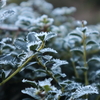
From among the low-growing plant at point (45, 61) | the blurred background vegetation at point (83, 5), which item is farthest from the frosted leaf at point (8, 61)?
the blurred background vegetation at point (83, 5)

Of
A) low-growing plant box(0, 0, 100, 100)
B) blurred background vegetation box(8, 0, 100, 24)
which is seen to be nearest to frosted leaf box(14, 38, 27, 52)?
low-growing plant box(0, 0, 100, 100)

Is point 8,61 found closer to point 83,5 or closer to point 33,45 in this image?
point 33,45

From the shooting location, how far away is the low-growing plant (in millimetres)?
595

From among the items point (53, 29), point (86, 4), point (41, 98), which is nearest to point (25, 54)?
point (41, 98)

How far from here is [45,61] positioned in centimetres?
68

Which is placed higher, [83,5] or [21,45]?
[83,5]

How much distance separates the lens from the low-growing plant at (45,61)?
0.60 metres

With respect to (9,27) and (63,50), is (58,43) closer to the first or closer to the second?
(63,50)

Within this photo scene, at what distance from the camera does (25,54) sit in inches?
24.5

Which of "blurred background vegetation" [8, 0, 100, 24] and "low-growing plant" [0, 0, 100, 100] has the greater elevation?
"blurred background vegetation" [8, 0, 100, 24]

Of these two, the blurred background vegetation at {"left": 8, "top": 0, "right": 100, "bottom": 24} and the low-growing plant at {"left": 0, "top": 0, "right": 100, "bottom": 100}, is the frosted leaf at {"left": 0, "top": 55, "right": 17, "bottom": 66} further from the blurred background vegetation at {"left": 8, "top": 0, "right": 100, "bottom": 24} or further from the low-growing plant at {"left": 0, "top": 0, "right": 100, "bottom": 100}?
the blurred background vegetation at {"left": 8, "top": 0, "right": 100, "bottom": 24}

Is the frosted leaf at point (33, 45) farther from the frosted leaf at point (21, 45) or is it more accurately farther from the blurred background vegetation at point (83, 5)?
the blurred background vegetation at point (83, 5)

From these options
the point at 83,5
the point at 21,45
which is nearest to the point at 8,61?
the point at 21,45

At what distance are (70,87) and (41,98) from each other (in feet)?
0.45
